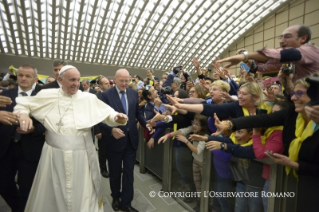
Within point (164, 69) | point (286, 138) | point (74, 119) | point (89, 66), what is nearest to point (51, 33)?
point (89, 66)

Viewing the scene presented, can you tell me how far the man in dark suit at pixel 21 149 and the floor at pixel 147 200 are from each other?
0.88 m

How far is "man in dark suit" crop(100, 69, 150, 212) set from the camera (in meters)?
2.94

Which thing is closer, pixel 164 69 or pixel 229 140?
pixel 229 140

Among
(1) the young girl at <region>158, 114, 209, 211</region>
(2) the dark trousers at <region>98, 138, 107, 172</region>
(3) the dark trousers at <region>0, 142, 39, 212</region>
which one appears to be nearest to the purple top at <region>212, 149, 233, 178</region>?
(1) the young girl at <region>158, 114, 209, 211</region>

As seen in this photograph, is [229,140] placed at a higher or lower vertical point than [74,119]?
lower

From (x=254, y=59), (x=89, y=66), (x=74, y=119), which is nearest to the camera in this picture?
(x=254, y=59)

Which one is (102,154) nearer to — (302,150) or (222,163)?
(222,163)

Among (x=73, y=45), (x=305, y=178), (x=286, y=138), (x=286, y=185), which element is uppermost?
(x=73, y=45)

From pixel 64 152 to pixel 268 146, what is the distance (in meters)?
2.21

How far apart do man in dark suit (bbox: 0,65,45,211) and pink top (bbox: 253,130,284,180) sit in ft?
8.40

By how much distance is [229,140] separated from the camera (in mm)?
2254

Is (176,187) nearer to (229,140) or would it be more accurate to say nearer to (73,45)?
(229,140)

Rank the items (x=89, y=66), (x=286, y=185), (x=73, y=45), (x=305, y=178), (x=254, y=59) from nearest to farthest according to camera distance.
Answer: (x=305, y=178) < (x=286, y=185) < (x=254, y=59) < (x=73, y=45) < (x=89, y=66)

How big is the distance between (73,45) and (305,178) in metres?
27.4
